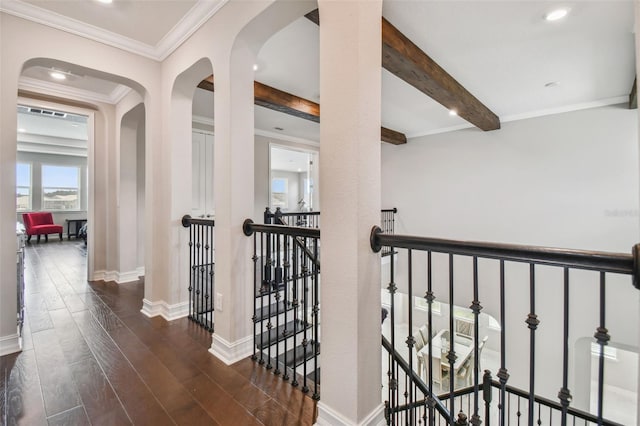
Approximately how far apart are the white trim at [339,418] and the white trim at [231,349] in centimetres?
86

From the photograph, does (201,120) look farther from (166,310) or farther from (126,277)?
(166,310)

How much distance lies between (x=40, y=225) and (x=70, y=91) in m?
6.70

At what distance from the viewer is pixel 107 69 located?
267cm

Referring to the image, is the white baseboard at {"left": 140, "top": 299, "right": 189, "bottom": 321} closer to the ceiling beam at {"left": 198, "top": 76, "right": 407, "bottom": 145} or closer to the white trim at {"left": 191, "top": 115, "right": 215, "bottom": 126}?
the ceiling beam at {"left": 198, "top": 76, "right": 407, "bottom": 145}

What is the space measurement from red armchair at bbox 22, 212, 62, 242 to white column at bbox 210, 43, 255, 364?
28.9ft

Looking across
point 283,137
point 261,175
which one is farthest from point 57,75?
point 283,137

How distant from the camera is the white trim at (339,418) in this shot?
137 cm

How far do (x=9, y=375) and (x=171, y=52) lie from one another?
9.23 feet

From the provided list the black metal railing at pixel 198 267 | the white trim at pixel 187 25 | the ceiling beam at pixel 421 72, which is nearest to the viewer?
the white trim at pixel 187 25

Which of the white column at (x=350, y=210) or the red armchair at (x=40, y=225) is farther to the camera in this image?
the red armchair at (x=40, y=225)

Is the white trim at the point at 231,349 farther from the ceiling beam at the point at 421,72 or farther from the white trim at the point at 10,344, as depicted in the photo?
the ceiling beam at the point at 421,72

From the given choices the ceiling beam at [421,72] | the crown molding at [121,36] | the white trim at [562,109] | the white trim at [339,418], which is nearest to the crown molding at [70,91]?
the crown molding at [121,36]

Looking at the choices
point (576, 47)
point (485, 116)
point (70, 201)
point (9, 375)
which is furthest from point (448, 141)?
point (70, 201)

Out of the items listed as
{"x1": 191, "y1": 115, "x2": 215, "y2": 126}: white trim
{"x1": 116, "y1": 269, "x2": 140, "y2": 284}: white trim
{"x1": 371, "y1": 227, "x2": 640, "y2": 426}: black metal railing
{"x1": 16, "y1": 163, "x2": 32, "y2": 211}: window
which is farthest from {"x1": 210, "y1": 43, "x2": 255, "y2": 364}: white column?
{"x1": 16, "y1": 163, "x2": 32, "y2": 211}: window
